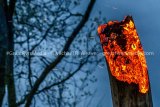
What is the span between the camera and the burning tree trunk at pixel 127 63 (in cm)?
700

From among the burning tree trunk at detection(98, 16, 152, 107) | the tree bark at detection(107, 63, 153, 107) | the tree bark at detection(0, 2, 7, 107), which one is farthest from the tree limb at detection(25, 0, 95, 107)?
the tree bark at detection(107, 63, 153, 107)

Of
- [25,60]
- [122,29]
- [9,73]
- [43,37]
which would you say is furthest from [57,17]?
[122,29]

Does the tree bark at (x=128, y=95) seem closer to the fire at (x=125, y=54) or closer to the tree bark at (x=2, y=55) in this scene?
the fire at (x=125, y=54)

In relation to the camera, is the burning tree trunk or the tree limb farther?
the tree limb

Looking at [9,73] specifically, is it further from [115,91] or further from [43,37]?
[115,91]

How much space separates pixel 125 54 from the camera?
22.9 feet

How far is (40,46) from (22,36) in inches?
22.7

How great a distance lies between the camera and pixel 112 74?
7.21 meters

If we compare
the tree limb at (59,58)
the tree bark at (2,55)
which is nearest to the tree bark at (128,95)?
the tree limb at (59,58)

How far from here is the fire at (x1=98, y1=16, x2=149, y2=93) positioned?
7.00 m

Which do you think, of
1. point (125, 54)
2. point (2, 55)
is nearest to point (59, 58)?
point (2, 55)

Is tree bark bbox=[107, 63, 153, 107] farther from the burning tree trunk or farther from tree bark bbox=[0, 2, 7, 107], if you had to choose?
tree bark bbox=[0, 2, 7, 107]

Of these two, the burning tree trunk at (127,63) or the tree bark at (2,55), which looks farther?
the tree bark at (2,55)

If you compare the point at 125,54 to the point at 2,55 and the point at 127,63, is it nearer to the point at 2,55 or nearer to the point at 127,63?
the point at 127,63
